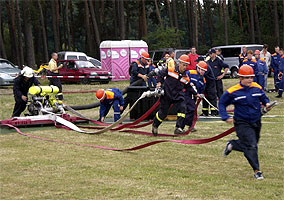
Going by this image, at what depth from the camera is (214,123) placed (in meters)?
14.7

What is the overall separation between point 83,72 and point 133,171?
2344 cm

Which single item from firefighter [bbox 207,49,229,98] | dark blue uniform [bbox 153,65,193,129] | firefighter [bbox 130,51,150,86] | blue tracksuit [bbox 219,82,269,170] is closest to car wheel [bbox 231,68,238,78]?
firefighter [bbox 207,49,229,98]

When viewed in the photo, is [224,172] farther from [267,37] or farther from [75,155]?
[267,37]

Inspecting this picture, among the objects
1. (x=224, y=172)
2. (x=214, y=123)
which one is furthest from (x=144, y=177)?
(x=214, y=123)

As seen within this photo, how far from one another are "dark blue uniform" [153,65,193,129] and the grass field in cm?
52

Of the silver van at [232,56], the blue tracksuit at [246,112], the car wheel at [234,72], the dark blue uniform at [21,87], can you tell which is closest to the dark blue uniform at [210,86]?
the dark blue uniform at [21,87]

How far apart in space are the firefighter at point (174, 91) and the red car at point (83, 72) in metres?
18.2

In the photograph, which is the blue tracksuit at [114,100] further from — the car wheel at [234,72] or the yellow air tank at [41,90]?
the car wheel at [234,72]

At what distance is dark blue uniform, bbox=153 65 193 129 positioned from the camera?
1208cm

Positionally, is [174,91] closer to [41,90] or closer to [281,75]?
[41,90]

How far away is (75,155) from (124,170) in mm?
1705

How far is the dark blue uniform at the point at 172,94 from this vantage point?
1208 cm

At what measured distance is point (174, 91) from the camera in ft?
39.7

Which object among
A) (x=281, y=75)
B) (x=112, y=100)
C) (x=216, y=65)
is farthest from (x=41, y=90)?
(x=281, y=75)
